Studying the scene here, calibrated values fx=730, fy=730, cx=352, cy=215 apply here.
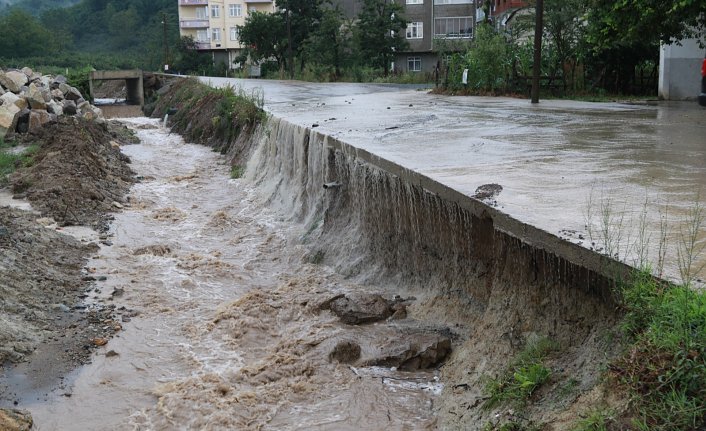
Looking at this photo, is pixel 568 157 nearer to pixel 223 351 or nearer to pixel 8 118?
pixel 223 351

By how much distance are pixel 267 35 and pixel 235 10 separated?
3328 centimetres

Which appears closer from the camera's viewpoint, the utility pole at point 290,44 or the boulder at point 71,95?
the boulder at point 71,95

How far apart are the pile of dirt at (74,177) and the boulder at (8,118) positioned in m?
0.78

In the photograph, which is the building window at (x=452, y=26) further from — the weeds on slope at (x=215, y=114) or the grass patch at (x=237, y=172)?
the grass patch at (x=237, y=172)

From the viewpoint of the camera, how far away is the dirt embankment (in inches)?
262

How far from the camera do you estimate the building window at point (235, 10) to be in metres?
81.8

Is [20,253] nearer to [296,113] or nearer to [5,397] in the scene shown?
[5,397]

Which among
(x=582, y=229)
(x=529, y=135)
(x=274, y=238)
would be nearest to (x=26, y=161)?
(x=274, y=238)

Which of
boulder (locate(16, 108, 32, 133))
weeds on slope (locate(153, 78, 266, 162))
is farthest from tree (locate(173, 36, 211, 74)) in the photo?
boulder (locate(16, 108, 32, 133))

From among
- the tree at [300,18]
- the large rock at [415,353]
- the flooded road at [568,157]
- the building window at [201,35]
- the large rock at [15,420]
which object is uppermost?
the building window at [201,35]

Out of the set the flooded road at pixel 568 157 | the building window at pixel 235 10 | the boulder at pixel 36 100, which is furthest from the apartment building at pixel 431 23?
the flooded road at pixel 568 157

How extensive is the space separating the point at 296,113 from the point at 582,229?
467 inches

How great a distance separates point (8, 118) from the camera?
19.6 meters

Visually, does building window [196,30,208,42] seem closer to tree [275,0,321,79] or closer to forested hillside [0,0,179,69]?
forested hillside [0,0,179,69]
